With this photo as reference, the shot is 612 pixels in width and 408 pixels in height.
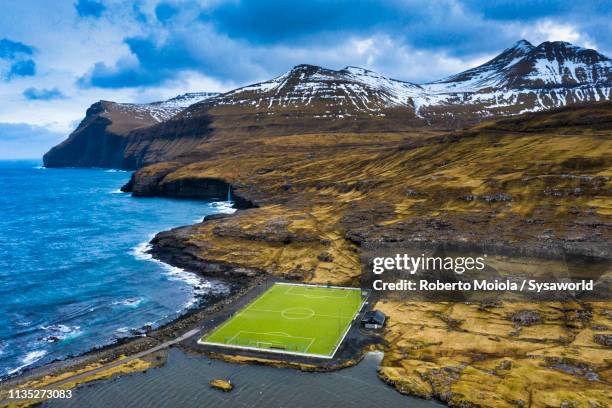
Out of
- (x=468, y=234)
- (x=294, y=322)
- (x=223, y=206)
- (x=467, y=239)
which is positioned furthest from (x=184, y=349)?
(x=223, y=206)

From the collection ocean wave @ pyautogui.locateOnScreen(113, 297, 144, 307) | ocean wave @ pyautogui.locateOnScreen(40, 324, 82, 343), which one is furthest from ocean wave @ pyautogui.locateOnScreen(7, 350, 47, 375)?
ocean wave @ pyautogui.locateOnScreen(113, 297, 144, 307)

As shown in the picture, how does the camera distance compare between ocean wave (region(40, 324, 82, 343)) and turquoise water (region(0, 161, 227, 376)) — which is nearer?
ocean wave (region(40, 324, 82, 343))

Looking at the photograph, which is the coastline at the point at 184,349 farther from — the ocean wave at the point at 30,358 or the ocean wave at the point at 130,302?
the ocean wave at the point at 130,302

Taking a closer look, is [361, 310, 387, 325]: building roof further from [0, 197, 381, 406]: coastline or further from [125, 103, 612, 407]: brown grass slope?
[0, 197, 381, 406]: coastline

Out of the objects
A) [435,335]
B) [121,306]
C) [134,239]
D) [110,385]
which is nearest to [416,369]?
[435,335]

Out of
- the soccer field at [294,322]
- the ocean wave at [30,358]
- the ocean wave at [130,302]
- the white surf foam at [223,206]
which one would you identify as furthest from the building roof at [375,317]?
the white surf foam at [223,206]
